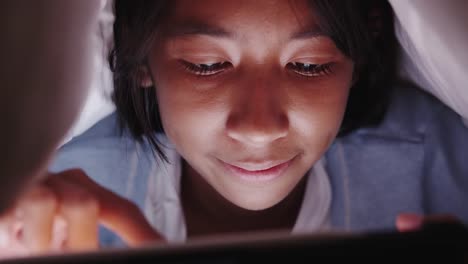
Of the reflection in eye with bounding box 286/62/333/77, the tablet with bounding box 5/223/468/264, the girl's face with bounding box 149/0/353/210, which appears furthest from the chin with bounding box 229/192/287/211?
the tablet with bounding box 5/223/468/264

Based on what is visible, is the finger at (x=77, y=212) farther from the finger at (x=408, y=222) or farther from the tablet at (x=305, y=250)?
the finger at (x=408, y=222)

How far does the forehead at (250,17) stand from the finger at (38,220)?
0.19m

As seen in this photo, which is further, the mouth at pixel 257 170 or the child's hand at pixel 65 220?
the mouth at pixel 257 170

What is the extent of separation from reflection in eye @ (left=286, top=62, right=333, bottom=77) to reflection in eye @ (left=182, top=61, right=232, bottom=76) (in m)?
0.06

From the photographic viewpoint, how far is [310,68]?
50 centimetres

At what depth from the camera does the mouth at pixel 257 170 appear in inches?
20.9

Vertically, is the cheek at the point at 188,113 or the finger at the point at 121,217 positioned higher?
the cheek at the point at 188,113

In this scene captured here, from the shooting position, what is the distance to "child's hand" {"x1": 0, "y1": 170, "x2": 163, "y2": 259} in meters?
0.36

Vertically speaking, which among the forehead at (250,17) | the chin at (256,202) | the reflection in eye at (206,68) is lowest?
the chin at (256,202)

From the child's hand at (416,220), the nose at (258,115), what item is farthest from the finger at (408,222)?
the nose at (258,115)

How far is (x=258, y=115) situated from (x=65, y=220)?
0.17 metres

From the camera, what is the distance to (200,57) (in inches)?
19.2

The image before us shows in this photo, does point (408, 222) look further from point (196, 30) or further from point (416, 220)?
point (196, 30)

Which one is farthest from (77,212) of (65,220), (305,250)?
(305,250)
